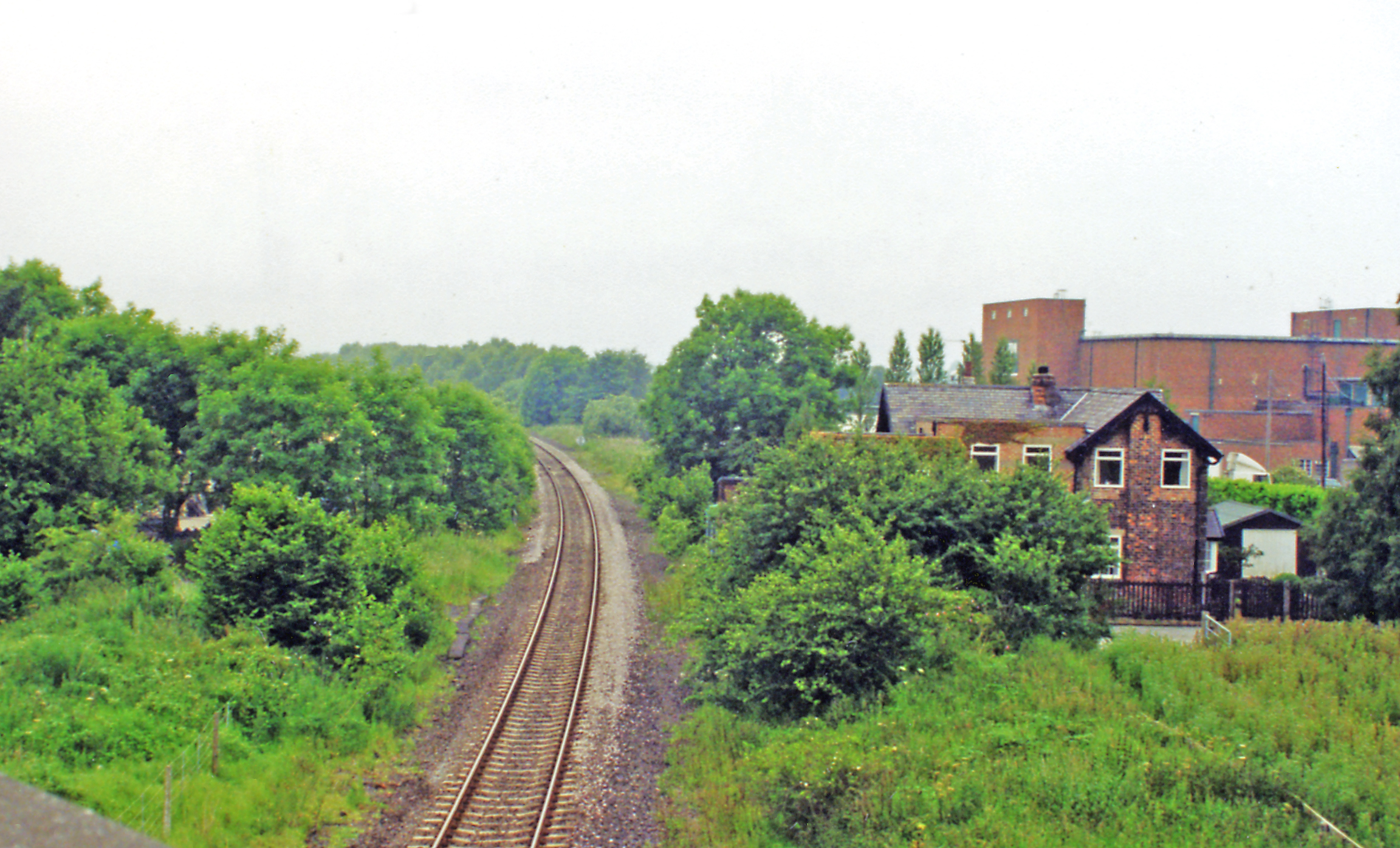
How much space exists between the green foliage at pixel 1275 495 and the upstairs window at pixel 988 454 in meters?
15.9

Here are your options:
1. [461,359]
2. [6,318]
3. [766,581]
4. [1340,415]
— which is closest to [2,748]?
[766,581]

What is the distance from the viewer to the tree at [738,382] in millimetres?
42406

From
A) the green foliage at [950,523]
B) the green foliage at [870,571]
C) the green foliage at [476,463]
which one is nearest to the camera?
the green foliage at [870,571]

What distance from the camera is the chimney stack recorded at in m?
28.6

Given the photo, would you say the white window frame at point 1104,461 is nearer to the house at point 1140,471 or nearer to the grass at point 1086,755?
the house at point 1140,471

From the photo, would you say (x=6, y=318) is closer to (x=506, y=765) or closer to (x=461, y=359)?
(x=506, y=765)

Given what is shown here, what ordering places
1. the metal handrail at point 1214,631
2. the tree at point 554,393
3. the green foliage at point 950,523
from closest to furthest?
1. the metal handrail at point 1214,631
2. the green foliage at point 950,523
3. the tree at point 554,393

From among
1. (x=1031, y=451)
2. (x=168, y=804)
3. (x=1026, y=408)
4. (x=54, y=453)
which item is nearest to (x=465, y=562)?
(x=54, y=453)

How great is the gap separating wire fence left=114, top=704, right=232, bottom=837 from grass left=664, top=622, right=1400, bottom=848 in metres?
6.28

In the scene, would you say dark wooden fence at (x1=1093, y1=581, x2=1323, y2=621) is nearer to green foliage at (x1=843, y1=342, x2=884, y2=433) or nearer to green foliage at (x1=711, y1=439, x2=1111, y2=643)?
green foliage at (x1=711, y1=439, x2=1111, y2=643)

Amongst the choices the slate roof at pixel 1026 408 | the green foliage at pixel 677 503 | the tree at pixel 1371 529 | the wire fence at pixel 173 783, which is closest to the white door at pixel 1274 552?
the slate roof at pixel 1026 408

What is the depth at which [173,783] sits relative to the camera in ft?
38.7

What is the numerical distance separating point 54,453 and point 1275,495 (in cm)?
4199

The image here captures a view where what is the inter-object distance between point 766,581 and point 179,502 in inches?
891
